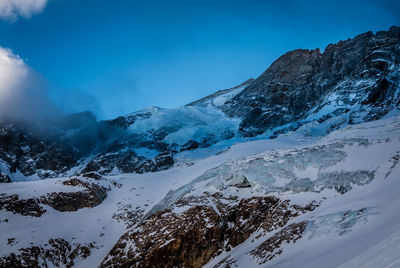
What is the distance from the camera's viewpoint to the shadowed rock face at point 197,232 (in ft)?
72.7

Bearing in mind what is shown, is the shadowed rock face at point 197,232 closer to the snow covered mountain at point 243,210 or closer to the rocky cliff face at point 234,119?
the snow covered mountain at point 243,210

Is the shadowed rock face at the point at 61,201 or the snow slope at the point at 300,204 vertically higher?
the shadowed rock face at the point at 61,201

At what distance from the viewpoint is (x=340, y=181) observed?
73.0 feet

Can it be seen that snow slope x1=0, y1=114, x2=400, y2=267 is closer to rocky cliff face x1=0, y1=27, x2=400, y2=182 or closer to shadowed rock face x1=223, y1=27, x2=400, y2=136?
rocky cliff face x1=0, y1=27, x2=400, y2=182

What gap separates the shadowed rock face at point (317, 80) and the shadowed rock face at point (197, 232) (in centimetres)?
5566

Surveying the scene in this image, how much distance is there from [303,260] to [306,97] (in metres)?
109

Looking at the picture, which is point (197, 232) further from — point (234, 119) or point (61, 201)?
point (234, 119)

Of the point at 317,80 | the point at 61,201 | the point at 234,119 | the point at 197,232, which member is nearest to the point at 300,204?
the point at 197,232

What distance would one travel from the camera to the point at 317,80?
375 feet

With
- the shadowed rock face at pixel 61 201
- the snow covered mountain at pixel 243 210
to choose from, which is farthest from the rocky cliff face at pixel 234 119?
the shadowed rock face at pixel 61 201

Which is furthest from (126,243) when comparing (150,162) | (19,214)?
(150,162)

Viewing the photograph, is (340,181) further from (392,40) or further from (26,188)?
(392,40)

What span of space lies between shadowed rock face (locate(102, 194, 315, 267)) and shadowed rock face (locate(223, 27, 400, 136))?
5566 centimetres

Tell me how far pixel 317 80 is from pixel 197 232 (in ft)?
354
